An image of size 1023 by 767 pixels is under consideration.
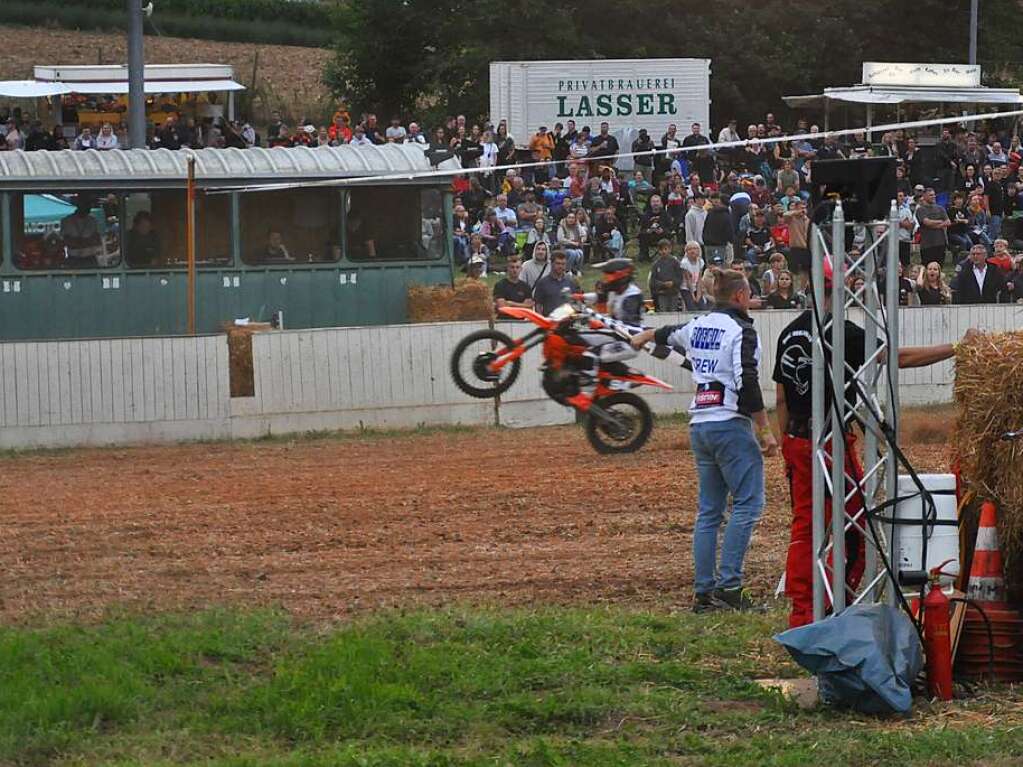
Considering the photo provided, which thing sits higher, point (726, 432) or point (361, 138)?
point (361, 138)

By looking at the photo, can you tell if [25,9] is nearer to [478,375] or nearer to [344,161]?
[344,161]

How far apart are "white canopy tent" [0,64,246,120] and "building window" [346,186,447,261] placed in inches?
586

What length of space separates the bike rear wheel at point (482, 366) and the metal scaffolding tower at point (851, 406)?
8276 millimetres

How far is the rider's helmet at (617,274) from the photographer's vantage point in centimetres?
1441

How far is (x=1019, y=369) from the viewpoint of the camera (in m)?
7.31

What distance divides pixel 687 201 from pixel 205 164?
891 centimetres

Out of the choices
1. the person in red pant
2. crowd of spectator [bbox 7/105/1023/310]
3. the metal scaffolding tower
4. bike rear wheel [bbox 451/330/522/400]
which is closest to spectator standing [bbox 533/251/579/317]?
crowd of spectator [bbox 7/105/1023/310]

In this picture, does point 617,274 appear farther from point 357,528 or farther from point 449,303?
point 449,303

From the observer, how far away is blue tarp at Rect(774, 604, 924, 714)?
6867 mm

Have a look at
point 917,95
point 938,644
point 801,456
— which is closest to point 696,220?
point 917,95

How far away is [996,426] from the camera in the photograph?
24.2ft

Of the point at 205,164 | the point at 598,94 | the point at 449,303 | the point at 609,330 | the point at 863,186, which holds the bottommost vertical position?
the point at 609,330

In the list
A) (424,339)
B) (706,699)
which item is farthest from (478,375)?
(706,699)

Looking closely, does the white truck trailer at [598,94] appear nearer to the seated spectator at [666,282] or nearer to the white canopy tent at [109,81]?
the white canopy tent at [109,81]
